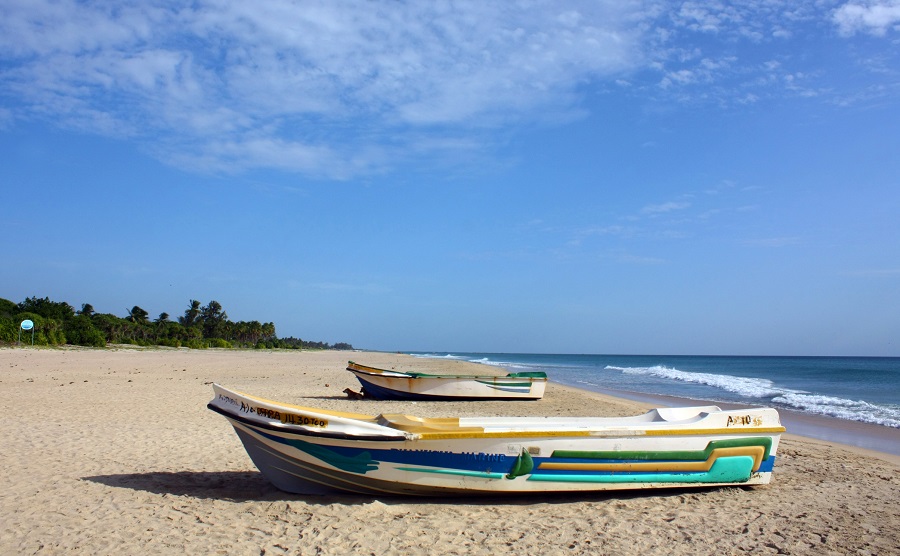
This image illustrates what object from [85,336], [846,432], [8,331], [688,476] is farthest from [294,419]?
[85,336]

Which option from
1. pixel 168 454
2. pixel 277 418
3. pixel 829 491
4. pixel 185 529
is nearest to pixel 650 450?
pixel 829 491

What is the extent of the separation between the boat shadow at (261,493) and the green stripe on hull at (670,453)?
452 mm

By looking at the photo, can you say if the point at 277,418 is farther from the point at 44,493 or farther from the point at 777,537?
the point at 777,537

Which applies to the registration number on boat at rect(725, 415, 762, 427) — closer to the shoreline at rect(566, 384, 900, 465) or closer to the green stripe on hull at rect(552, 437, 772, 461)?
the green stripe on hull at rect(552, 437, 772, 461)

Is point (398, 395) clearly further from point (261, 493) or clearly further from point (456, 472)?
point (456, 472)

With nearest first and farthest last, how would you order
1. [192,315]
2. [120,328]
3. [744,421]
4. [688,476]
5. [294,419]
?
1. [294,419]
2. [688,476]
3. [744,421]
4. [120,328]
5. [192,315]

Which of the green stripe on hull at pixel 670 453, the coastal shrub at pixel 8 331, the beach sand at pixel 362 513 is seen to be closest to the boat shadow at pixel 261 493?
the beach sand at pixel 362 513

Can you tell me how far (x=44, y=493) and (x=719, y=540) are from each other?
6.31 metres

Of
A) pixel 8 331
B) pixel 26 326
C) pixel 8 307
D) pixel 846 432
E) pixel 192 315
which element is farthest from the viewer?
pixel 192 315

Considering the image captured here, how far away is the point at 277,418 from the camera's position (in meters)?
6.09

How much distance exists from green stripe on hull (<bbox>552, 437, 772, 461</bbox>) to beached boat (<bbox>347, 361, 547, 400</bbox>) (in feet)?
31.2

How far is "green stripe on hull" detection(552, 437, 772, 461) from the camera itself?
20.5 feet

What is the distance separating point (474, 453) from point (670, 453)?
211 cm

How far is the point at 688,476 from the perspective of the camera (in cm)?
661
